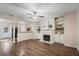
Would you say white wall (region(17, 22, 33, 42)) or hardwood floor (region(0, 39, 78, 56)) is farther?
white wall (region(17, 22, 33, 42))

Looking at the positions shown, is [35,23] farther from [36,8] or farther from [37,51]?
[37,51]

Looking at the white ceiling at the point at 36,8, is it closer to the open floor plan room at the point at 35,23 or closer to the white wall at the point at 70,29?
the open floor plan room at the point at 35,23

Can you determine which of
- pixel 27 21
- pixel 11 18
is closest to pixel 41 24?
pixel 27 21

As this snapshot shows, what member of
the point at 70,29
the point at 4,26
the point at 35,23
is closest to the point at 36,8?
the point at 35,23

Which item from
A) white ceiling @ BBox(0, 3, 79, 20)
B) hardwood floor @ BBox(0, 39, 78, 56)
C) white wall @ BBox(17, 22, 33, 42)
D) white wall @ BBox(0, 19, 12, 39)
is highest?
white ceiling @ BBox(0, 3, 79, 20)

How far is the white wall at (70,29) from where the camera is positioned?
79.4 inches

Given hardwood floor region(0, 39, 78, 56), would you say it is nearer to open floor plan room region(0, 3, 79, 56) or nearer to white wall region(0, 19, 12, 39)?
open floor plan room region(0, 3, 79, 56)

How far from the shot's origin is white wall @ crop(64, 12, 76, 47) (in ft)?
6.62

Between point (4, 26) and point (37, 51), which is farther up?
point (4, 26)

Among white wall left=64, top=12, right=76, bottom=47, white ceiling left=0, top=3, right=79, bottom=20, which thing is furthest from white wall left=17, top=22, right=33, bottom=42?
white wall left=64, top=12, right=76, bottom=47

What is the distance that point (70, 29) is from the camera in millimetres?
2111

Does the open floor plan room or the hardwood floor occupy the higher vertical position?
the open floor plan room

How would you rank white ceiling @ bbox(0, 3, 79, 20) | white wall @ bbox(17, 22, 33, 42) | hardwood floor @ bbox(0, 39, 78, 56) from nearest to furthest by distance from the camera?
1. white ceiling @ bbox(0, 3, 79, 20)
2. hardwood floor @ bbox(0, 39, 78, 56)
3. white wall @ bbox(17, 22, 33, 42)

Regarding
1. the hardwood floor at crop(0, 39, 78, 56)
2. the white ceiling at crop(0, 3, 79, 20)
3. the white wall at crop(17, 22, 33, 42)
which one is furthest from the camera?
the white wall at crop(17, 22, 33, 42)
